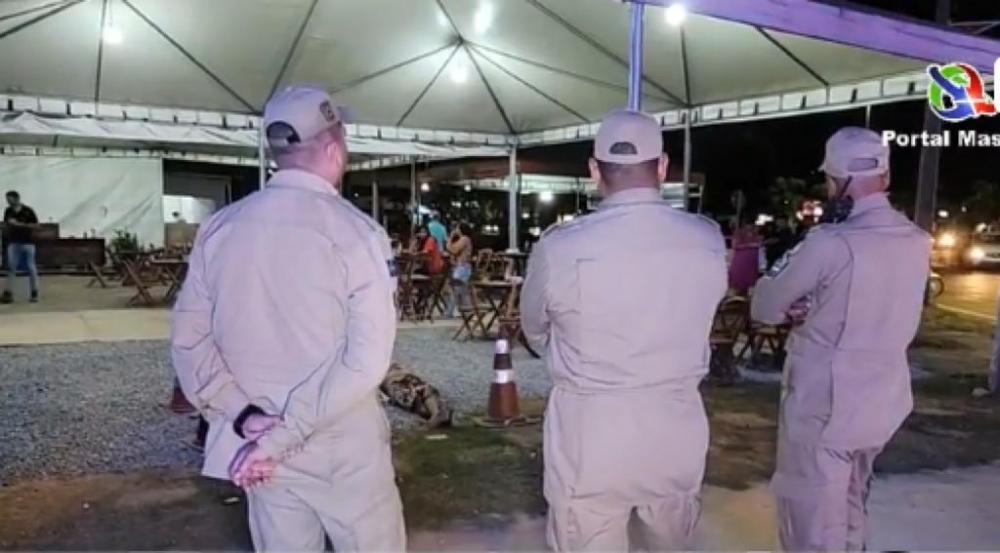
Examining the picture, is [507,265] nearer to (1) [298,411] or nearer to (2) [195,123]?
(2) [195,123]

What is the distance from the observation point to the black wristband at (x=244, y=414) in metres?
1.84

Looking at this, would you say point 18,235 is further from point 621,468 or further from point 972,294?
point 972,294

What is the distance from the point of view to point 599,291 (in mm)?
1950

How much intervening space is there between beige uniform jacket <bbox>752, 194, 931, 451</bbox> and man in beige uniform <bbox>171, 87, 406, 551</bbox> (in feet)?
4.64

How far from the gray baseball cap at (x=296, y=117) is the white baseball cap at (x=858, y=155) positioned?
1641 millimetres

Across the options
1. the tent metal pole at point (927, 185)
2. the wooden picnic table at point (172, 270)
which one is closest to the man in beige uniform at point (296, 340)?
the tent metal pole at point (927, 185)

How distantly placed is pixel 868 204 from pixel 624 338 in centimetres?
115

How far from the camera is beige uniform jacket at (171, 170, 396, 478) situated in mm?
1790

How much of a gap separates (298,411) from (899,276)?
1839 mm

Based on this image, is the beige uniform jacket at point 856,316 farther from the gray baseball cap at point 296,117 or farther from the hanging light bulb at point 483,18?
the hanging light bulb at point 483,18

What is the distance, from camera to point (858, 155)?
266 cm

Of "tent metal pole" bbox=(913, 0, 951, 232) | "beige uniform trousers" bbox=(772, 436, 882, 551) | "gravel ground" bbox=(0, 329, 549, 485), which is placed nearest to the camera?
"beige uniform trousers" bbox=(772, 436, 882, 551)

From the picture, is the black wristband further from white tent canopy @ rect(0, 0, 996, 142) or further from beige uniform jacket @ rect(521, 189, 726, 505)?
white tent canopy @ rect(0, 0, 996, 142)

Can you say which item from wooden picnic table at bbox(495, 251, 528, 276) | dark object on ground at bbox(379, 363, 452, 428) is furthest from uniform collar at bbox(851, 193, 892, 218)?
wooden picnic table at bbox(495, 251, 528, 276)
